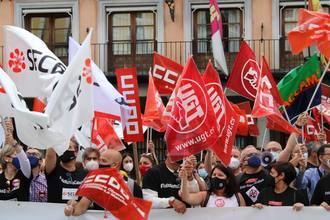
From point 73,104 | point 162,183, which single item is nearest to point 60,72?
point 73,104

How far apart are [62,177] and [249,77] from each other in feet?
14.5

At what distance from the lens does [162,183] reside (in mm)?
7422

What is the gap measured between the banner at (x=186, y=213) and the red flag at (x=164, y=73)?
3.90 metres

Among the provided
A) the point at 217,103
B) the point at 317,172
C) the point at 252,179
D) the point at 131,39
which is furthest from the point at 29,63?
the point at 131,39

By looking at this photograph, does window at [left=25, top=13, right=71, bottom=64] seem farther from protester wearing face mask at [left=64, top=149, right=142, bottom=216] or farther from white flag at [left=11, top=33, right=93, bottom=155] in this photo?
protester wearing face mask at [left=64, top=149, right=142, bottom=216]

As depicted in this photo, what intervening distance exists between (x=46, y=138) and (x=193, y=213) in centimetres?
154

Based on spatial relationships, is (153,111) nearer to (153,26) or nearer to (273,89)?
(273,89)

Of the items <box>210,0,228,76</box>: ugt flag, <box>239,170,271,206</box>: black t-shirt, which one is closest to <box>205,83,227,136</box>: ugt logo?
<box>239,170,271,206</box>: black t-shirt

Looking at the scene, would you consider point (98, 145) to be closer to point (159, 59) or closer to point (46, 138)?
point (159, 59)

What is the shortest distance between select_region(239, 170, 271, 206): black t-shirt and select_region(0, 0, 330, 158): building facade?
39.8 ft

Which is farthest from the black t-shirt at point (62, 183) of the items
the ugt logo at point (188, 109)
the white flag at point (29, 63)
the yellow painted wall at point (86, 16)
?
the yellow painted wall at point (86, 16)

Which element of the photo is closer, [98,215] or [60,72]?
[98,215]

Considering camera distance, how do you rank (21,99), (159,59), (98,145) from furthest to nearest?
(159,59)
(98,145)
(21,99)

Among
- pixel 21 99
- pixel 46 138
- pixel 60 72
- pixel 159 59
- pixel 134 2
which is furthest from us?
pixel 134 2
